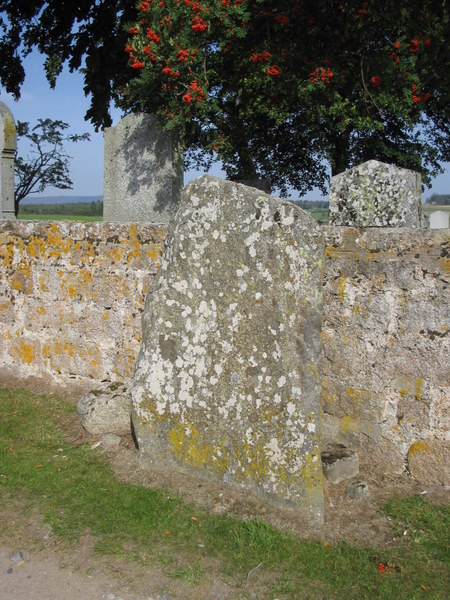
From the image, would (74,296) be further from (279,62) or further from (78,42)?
(78,42)

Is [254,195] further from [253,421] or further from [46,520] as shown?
[46,520]

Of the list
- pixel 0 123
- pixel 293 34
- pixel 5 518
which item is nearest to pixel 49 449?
pixel 5 518

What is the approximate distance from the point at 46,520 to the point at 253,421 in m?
1.56

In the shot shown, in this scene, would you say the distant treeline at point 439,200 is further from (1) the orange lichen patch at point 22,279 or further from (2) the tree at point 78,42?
(1) the orange lichen patch at point 22,279

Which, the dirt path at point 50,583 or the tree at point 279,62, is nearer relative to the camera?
the dirt path at point 50,583

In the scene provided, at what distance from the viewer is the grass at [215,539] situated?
3.36 meters

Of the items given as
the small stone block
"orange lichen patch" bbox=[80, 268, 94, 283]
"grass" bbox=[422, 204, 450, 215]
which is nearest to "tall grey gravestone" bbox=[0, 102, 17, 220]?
"orange lichen patch" bbox=[80, 268, 94, 283]

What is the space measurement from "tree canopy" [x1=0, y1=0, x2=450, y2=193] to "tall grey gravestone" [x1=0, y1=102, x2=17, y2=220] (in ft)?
7.53

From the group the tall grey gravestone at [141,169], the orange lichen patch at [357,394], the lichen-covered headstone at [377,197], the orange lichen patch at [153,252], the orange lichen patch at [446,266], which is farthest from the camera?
the tall grey gravestone at [141,169]

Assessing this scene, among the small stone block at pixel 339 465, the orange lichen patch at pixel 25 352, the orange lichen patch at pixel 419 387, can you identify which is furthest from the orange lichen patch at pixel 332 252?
the orange lichen patch at pixel 25 352

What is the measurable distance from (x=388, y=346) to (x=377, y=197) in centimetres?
137

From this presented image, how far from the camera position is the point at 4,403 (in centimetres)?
595

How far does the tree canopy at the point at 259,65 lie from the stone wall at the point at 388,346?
16.8ft

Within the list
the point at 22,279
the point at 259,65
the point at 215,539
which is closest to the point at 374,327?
the point at 215,539
